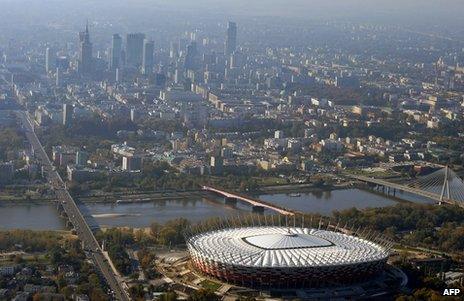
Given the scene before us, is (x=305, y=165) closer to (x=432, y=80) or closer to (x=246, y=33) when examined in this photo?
(x=432, y=80)

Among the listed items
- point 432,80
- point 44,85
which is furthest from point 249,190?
point 432,80

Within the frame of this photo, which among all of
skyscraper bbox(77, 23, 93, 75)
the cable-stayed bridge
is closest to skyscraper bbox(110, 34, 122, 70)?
skyscraper bbox(77, 23, 93, 75)

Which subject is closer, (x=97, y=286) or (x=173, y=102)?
(x=97, y=286)

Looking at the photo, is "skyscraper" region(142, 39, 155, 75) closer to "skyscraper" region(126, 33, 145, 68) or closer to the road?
"skyscraper" region(126, 33, 145, 68)

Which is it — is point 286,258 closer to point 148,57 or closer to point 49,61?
point 148,57

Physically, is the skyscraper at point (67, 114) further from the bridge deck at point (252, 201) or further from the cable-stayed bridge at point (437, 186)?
the cable-stayed bridge at point (437, 186)

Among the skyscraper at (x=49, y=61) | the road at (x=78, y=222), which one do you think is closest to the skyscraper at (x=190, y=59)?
the skyscraper at (x=49, y=61)
